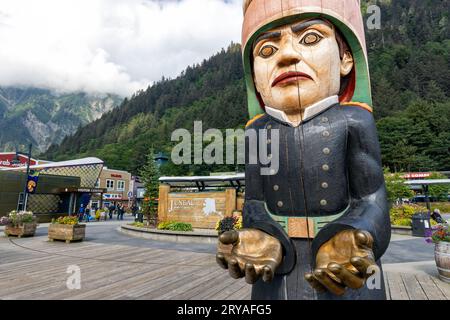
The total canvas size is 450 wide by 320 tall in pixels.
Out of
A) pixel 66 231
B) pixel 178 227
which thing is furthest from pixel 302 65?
pixel 178 227

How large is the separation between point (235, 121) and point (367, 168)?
70695 millimetres

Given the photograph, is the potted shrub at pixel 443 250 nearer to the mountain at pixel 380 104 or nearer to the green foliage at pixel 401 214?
the green foliage at pixel 401 214

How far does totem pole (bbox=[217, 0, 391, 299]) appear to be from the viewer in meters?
1.81

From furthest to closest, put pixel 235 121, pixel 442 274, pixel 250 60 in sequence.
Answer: pixel 235 121
pixel 442 274
pixel 250 60

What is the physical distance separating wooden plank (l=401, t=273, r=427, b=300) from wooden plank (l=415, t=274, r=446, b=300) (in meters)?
0.07

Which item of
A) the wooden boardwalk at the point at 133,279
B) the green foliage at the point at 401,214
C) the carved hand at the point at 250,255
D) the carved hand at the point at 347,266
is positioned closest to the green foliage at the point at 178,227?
the wooden boardwalk at the point at 133,279

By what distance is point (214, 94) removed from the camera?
107 meters

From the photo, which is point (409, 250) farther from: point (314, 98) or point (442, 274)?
point (314, 98)

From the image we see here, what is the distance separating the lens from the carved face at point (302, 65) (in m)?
1.94

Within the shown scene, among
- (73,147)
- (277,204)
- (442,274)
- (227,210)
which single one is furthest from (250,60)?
(73,147)

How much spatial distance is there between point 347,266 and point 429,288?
485 centimetres

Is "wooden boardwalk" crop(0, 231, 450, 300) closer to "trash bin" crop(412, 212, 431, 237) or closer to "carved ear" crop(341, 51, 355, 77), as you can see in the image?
"carved ear" crop(341, 51, 355, 77)

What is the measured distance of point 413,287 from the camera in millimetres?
4820

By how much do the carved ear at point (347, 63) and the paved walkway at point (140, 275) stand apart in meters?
3.57
